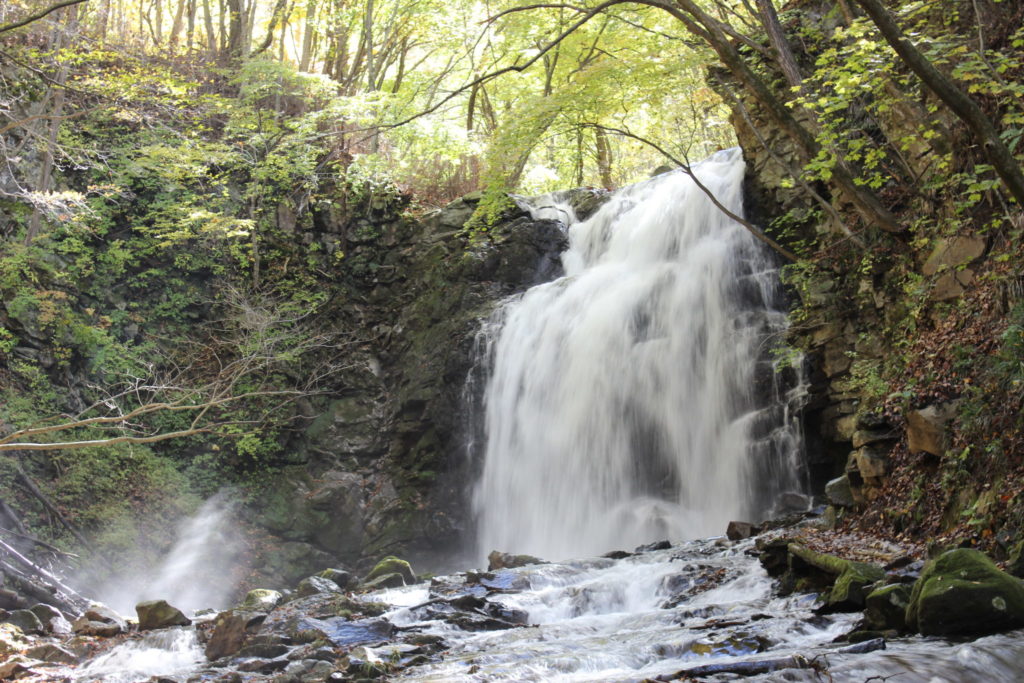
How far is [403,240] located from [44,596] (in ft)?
32.4

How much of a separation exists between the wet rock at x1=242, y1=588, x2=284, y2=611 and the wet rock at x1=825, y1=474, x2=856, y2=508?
597cm

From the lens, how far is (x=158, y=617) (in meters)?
8.05

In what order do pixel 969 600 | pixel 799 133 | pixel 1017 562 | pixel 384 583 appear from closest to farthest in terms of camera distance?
1. pixel 969 600
2. pixel 1017 562
3. pixel 799 133
4. pixel 384 583

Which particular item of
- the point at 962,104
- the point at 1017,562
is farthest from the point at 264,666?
the point at 962,104

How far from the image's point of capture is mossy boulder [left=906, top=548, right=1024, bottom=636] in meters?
3.97

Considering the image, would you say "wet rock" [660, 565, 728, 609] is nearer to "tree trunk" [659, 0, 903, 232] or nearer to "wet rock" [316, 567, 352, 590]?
"tree trunk" [659, 0, 903, 232]

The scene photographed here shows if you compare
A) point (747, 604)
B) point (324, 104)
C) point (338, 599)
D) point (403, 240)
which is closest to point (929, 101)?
point (747, 604)

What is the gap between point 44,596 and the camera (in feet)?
30.6

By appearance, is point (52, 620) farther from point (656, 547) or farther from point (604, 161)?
point (604, 161)

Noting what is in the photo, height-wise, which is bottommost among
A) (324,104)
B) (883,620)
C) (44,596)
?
(44,596)

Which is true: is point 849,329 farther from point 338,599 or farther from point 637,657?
point 338,599

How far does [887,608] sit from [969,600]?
0.50m

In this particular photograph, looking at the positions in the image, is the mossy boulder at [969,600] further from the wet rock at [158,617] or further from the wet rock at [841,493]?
the wet rock at [158,617]

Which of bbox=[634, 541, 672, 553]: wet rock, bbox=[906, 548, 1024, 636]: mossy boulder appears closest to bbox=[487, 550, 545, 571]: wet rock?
bbox=[634, 541, 672, 553]: wet rock
